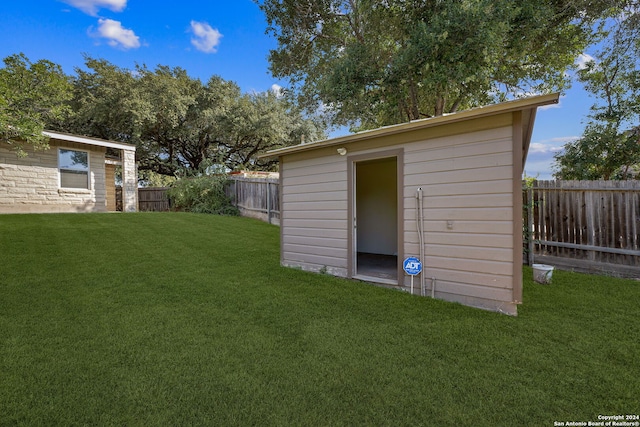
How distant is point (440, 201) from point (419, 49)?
472 cm

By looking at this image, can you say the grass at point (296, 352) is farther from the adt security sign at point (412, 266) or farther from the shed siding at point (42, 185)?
the shed siding at point (42, 185)

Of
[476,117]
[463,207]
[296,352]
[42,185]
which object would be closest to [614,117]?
[476,117]

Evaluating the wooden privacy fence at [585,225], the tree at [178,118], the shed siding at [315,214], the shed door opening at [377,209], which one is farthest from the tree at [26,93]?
the wooden privacy fence at [585,225]

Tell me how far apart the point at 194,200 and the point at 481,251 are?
1128 cm

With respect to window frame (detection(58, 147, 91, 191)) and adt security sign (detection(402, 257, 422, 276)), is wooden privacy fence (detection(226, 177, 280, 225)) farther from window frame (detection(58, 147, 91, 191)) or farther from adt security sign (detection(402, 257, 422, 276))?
adt security sign (detection(402, 257, 422, 276))

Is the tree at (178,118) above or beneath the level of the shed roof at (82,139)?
above

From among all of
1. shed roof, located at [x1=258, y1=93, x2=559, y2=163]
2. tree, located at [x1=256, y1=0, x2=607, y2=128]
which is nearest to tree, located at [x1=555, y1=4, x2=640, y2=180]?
tree, located at [x1=256, y1=0, x2=607, y2=128]

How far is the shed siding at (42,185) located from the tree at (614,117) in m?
14.1

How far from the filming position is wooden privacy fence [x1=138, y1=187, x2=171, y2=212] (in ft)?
48.0

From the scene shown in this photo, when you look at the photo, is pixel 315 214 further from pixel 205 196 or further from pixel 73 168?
pixel 73 168

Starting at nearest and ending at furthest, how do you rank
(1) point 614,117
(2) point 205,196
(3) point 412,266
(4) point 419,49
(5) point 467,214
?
(5) point 467,214, (3) point 412,266, (4) point 419,49, (1) point 614,117, (2) point 205,196

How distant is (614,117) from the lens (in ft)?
23.5

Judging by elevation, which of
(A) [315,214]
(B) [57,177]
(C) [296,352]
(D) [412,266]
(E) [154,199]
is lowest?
(C) [296,352]

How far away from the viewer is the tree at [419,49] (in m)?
6.52
